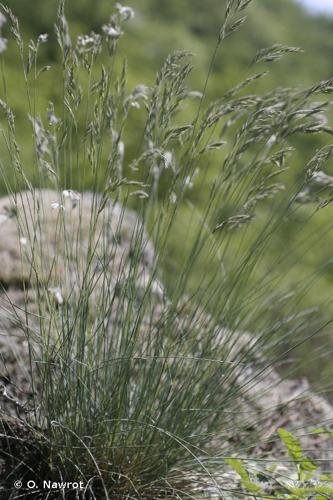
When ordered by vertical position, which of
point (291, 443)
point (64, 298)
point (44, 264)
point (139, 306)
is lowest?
point (291, 443)

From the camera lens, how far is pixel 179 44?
8125 mm

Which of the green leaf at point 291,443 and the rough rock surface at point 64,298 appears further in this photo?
the rough rock surface at point 64,298

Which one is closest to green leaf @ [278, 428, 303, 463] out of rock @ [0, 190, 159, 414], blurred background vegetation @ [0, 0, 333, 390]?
rock @ [0, 190, 159, 414]

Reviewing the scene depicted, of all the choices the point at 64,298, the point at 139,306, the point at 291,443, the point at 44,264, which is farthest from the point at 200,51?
the point at 291,443

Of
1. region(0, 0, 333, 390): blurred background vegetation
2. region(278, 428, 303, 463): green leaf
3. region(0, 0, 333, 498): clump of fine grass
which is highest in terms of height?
region(0, 0, 333, 390): blurred background vegetation

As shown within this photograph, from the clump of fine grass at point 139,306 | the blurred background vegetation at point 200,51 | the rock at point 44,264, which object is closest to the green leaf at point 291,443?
the clump of fine grass at point 139,306

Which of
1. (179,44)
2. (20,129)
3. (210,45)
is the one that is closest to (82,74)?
(20,129)

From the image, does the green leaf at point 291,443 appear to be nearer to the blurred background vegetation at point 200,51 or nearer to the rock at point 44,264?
the rock at point 44,264

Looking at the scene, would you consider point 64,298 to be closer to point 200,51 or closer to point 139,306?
point 139,306

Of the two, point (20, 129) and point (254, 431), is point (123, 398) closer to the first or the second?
Answer: point (254, 431)

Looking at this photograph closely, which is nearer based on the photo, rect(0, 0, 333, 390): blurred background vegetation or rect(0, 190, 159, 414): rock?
rect(0, 190, 159, 414): rock

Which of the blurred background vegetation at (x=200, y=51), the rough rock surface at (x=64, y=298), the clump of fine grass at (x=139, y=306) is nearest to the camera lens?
the clump of fine grass at (x=139, y=306)

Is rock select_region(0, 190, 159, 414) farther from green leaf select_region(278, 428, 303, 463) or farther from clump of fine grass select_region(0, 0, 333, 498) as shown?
green leaf select_region(278, 428, 303, 463)

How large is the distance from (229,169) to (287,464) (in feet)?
3.44
